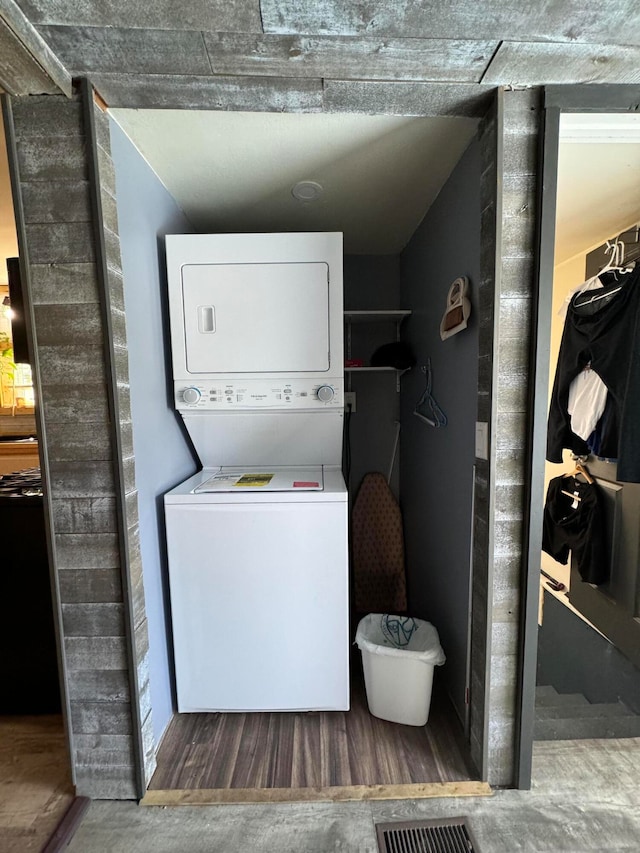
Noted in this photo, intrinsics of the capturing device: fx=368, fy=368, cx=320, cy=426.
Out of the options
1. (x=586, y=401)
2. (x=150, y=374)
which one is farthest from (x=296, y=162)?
(x=586, y=401)

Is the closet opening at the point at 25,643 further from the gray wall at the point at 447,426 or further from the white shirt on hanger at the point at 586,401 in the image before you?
the white shirt on hanger at the point at 586,401

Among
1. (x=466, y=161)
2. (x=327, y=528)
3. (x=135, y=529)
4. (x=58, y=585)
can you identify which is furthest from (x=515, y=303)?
(x=58, y=585)

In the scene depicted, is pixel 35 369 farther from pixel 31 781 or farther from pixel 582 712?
pixel 582 712

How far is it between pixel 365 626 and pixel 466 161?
6.97 feet

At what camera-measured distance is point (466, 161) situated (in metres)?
1.49

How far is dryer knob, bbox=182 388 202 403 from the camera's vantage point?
1.71 metres

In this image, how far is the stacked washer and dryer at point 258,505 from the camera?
158 centimetres

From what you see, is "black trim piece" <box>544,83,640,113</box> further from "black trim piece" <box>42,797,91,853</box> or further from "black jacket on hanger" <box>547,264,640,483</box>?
"black trim piece" <box>42,797,91,853</box>

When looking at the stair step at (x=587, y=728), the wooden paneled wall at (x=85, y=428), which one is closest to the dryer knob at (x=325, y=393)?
the wooden paneled wall at (x=85, y=428)

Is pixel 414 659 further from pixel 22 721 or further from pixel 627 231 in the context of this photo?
pixel 627 231

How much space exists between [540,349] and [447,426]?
588 millimetres


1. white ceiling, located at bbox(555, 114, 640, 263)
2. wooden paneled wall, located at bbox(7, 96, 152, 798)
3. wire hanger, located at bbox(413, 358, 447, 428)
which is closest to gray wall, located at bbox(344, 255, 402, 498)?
wire hanger, located at bbox(413, 358, 447, 428)

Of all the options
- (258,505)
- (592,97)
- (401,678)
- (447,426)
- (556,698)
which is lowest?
(556,698)

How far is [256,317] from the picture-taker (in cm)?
171
